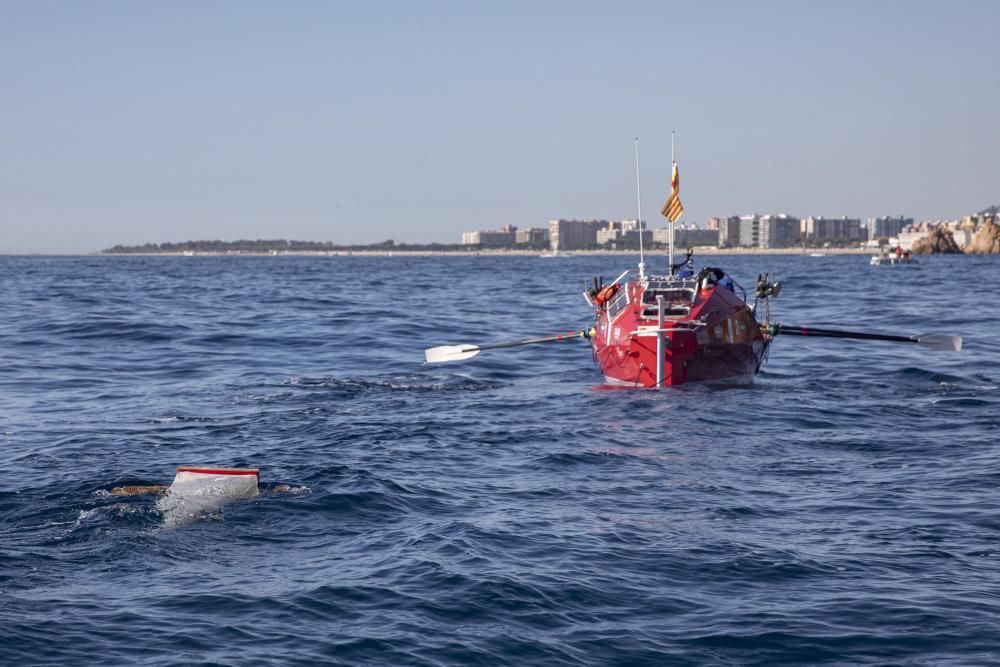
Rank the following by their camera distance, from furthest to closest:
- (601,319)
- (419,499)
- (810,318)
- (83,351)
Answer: (810,318)
(83,351)
(601,319)
(419,499)

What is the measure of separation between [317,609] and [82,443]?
405 inches

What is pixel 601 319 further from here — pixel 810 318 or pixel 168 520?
pixel 810 318

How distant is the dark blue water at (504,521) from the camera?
9.88 metres

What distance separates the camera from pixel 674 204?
30.2 meters

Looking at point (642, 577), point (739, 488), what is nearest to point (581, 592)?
point (642, 577)

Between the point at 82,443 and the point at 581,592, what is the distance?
11561 millimetres

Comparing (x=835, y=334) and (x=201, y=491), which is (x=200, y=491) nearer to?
(x=201, y=491)

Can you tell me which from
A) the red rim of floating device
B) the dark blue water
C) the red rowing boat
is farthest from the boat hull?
the red rim of floating device

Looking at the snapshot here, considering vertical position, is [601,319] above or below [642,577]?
above

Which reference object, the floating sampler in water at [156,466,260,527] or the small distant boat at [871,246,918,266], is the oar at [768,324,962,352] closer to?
the floating sampler in water at [156,466,260,527]

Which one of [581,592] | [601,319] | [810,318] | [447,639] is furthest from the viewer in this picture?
[810,318]

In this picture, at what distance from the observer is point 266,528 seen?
13.3 meters

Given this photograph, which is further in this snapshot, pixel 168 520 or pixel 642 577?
pixel 168 520

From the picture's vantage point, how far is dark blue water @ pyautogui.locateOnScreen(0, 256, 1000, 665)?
9.88m
